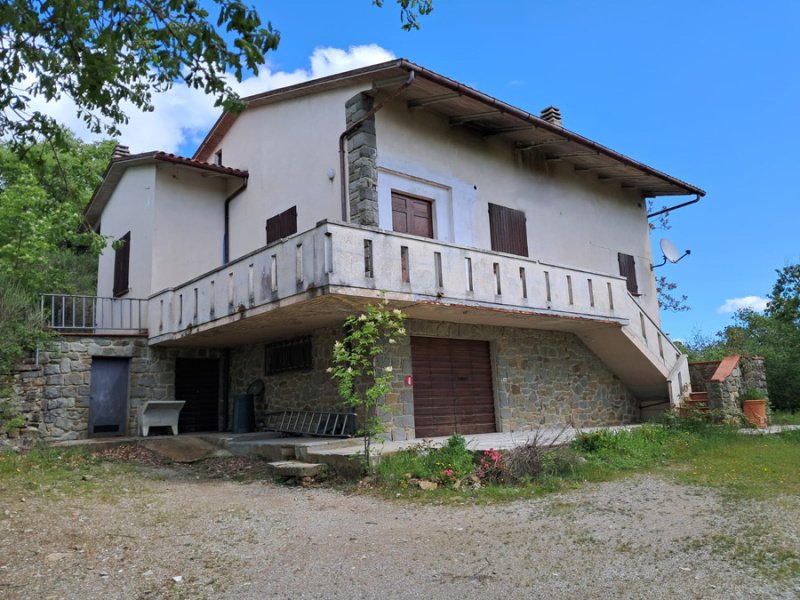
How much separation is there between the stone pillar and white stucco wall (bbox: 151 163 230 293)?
465 cm

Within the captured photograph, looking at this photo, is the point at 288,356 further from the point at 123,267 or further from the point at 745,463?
the point at 745,463

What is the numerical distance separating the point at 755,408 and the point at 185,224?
13.0 meters

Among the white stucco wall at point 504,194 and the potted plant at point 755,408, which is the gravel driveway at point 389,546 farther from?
the potted plant at point 755,408

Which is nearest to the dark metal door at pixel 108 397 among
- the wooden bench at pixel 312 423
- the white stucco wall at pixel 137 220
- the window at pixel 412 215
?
the white stucco wall at pixel 137 220

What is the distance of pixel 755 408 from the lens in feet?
41.7

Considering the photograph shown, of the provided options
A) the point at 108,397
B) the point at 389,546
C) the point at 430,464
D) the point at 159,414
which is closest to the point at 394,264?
the point at 430,464

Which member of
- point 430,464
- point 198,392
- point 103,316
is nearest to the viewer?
point 430,464

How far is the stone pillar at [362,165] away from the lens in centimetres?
1007

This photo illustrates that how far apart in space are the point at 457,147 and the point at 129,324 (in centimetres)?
801

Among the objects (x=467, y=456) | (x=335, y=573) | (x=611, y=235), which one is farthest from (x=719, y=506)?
(x=611, y=235)

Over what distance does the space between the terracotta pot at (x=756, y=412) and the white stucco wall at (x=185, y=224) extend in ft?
38.5

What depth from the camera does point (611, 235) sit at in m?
15.3

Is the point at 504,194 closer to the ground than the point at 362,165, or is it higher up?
higher up

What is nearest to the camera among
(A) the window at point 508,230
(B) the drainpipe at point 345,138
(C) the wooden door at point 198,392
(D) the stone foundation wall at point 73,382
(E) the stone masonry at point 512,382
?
(B) the drainpipe at point 345,138
